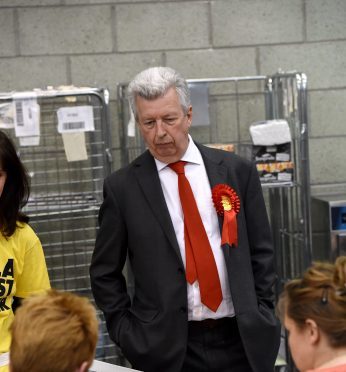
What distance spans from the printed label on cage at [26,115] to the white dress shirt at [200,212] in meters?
1.19

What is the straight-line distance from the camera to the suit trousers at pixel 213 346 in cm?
238

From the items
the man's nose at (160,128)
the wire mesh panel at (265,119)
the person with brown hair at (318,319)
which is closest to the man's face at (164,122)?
the man's nose at (160,128)

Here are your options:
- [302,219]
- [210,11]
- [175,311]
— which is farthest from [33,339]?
[210,11]

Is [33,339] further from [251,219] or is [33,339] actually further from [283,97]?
[283,97]

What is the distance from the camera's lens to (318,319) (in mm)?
1702

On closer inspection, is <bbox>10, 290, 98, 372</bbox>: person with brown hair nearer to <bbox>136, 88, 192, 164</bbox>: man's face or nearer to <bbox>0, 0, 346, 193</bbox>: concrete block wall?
<bbox>136, 88, 192, 164</bbox>: man's face

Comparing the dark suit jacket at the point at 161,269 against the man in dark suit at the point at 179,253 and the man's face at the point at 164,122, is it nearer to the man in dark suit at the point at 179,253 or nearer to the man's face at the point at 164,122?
the man in dark suit at the point at 179,253

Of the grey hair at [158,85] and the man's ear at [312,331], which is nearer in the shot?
the man's ear at [312,331]

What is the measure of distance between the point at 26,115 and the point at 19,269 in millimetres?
1262

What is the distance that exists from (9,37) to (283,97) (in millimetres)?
1396

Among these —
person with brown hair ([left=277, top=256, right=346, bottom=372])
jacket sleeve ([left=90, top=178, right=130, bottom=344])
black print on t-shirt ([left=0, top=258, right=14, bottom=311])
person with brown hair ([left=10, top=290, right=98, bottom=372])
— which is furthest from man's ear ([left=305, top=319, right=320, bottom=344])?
black print on t-shirt ([left=0, top=258, right=14, bottom=311])

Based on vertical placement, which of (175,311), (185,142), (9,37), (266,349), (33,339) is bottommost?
(266,349)

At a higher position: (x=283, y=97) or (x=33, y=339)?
(x=283, y=97)

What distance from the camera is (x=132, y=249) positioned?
2.45 metres
